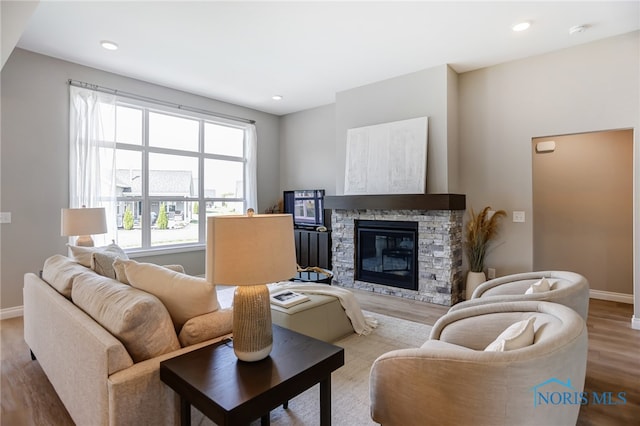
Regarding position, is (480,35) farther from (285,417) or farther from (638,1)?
(285,417)

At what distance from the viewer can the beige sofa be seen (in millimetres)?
1324

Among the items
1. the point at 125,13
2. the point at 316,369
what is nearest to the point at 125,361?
the point at 316,369

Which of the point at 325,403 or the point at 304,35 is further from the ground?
the point at 304,35

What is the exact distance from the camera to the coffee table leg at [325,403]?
4.85 ft

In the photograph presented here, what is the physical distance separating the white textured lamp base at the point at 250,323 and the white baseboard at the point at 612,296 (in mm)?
4748

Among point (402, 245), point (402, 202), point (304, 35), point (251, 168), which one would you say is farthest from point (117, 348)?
point (251, 168)

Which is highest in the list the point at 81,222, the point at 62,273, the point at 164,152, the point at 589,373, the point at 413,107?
the point at 413,107

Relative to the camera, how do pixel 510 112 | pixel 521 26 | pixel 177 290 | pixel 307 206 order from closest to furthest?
pixel 177 290
pixel 521 26
pixel 510 112
pixel 307 206

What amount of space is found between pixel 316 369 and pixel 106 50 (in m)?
4.22

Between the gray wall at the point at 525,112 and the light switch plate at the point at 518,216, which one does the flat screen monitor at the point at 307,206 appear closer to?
the gray wall at the point at 525,112

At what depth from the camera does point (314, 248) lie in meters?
5.61

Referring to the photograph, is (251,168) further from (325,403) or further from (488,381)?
(488,381)

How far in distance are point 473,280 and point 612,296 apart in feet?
5.81

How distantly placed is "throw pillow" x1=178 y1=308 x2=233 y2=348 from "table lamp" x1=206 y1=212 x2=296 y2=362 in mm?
294
